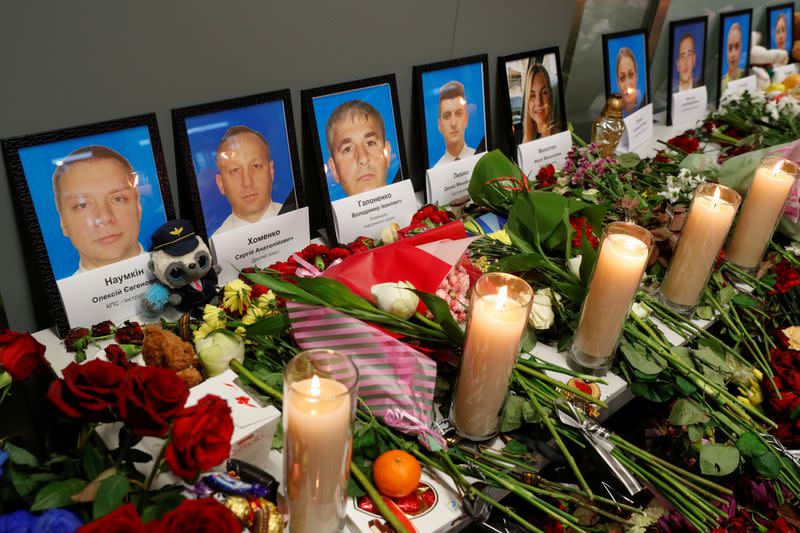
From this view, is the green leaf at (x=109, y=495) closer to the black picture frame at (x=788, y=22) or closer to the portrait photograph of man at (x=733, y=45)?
the portrait photograph of man at (x=733, y=45)

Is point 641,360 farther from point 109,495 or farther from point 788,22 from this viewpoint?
point 788,22

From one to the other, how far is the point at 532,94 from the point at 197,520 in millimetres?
1567

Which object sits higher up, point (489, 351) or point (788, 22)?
point (788, 22)

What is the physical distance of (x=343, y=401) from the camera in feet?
2.29

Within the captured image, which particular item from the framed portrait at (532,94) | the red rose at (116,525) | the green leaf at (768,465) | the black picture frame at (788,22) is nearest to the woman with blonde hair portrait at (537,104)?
the framed portrait at (532,94)

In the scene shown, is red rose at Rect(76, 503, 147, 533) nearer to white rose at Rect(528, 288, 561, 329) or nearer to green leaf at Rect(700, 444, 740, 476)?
white rose at Rect(528, 288, 561, 329)

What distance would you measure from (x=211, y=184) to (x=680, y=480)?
990 mm

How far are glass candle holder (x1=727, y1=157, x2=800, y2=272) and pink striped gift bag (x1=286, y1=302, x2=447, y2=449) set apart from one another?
982 millimetres

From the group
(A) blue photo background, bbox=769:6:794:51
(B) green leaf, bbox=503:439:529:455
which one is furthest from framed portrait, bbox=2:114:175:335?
(A) blue photo background, bbox=769:6:794:51

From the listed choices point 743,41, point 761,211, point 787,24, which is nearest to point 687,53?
point 743,41

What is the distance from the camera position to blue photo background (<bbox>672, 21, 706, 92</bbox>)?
2279 mm

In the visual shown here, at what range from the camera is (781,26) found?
9.17ft

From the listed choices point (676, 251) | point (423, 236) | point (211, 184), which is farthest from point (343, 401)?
point (676, 251)

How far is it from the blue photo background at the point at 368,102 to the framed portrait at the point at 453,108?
0.37 feet
